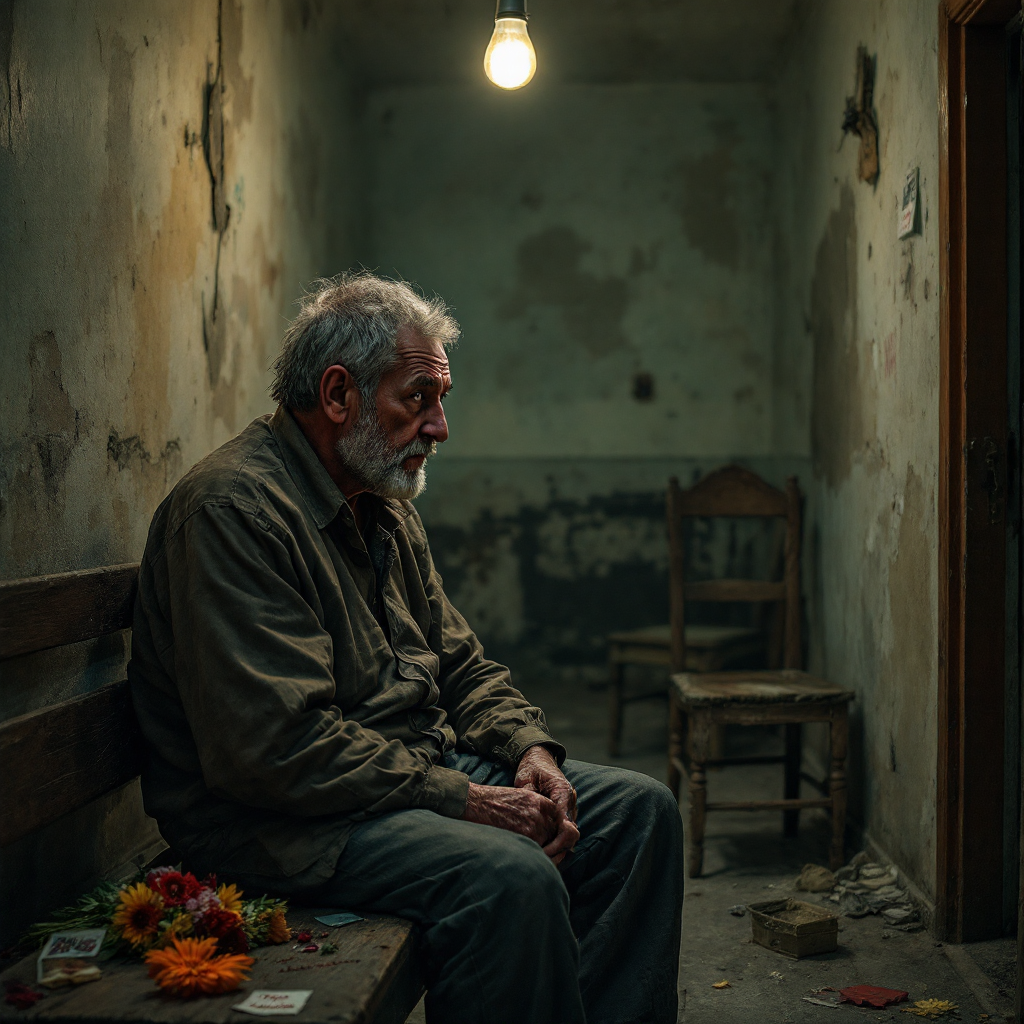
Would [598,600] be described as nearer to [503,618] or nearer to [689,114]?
[503,618]

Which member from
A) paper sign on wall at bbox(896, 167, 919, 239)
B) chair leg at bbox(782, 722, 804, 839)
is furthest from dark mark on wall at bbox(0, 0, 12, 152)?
chair leg at bbox(782, 722, 804, 839)

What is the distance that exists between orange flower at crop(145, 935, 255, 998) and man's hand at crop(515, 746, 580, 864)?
Result: 62 centimetres

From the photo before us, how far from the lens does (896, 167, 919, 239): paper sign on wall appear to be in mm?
2844

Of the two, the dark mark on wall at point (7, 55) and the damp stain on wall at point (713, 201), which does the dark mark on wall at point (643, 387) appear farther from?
the dark mark on wall at point (7, 55)

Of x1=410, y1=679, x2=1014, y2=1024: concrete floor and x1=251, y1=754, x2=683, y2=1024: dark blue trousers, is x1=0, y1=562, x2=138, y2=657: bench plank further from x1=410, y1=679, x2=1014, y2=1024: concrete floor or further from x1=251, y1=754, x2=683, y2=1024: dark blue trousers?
x1=410, y1=679, x2=1014, y2=1024: concrete floor

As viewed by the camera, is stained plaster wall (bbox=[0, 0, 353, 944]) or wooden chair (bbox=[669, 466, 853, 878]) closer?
stained plaster wall (bbox=[0, 0, 353, 944])

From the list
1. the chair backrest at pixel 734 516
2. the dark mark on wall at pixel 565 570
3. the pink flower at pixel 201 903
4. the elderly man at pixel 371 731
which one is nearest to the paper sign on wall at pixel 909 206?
the chair backrest at pixel 734 516

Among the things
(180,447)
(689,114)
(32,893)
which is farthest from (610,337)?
(32,893)

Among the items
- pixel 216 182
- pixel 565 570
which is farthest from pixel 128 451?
pixel 565 570

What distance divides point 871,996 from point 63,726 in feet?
6.17

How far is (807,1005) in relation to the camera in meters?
2.31

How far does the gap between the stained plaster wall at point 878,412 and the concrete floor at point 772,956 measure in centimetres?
23

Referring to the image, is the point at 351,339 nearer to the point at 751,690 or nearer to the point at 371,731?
the point at 371,731

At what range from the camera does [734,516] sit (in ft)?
13.6
